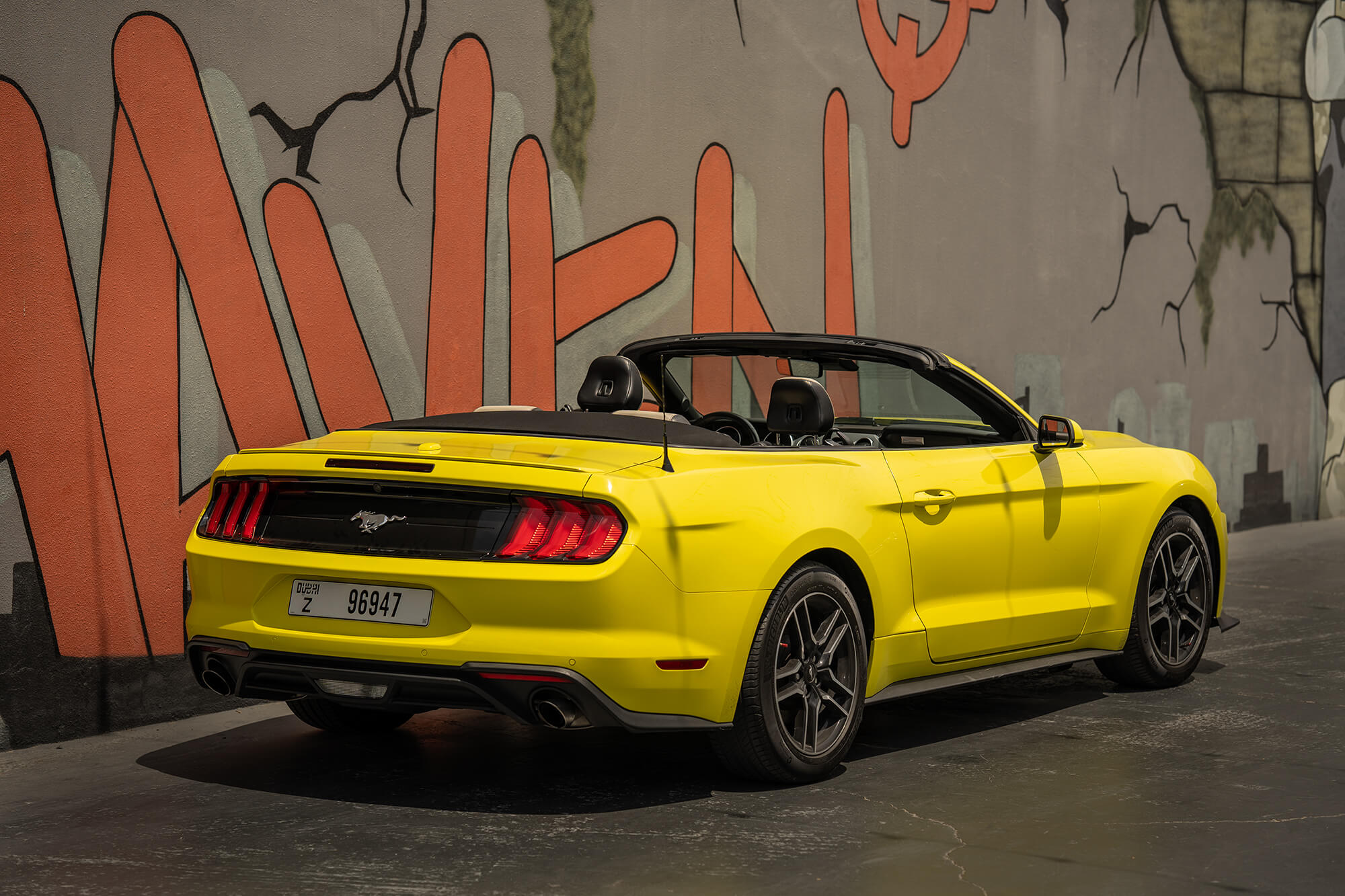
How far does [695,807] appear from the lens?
16.4ft

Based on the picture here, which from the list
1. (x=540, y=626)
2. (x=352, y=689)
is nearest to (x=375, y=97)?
(x=352, y=689)

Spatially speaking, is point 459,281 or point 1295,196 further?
point 1295,196

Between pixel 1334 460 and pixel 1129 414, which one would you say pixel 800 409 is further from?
pixel 1334 460

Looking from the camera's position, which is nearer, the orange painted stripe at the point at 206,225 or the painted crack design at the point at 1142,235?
the orange painted stripe at the point at 206,225

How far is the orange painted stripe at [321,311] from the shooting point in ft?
23.3

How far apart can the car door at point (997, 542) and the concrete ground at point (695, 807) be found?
0.43 metres

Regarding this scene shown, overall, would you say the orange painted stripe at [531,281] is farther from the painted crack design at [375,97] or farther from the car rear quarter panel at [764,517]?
the car rear quarter panel at [764,517]

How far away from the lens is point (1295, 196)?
1599cm

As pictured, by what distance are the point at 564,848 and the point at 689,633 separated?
2.48ft

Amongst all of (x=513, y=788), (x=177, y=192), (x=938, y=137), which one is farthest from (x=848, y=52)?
(x=513, y=788)

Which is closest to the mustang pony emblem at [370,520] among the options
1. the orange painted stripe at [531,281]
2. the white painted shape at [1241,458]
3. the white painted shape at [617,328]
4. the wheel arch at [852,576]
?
the wheel arch at [852,576]

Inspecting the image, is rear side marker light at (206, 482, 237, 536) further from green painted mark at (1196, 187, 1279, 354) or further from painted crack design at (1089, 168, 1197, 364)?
green painted mark at (1196, 187, 1279, 354)

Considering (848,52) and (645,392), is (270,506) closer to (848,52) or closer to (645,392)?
(645,392)

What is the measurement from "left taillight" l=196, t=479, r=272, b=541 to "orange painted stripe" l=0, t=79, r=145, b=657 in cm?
117
